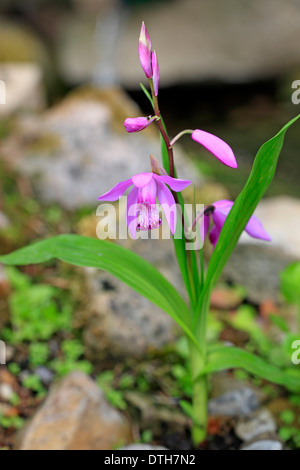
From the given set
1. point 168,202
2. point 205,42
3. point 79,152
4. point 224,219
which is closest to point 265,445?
point 224,219

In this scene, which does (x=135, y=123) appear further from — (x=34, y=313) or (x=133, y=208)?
(x=34, y=313)

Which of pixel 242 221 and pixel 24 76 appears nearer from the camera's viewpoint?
pixel 242 221

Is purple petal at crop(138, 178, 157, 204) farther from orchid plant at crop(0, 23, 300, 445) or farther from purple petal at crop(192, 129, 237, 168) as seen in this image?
purple petal at crop(192, 129, 237, 168)

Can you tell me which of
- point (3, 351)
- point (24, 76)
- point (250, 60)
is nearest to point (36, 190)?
point (3, 351)

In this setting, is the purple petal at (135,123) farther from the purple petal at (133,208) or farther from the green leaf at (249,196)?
the green leaf at (249,196)

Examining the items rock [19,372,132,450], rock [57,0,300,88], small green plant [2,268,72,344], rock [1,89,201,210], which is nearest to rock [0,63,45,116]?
rock [1,89,201,210]

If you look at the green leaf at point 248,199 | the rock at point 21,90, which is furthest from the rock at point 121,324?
the rock at point 21,90

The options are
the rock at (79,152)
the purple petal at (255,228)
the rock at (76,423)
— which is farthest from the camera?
the rock at (79,152)

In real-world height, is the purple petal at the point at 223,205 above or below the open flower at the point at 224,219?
above
